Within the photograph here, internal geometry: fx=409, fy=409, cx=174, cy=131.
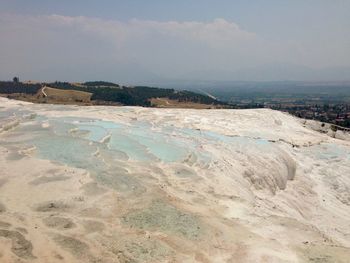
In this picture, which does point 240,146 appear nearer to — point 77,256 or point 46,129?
point 46,129

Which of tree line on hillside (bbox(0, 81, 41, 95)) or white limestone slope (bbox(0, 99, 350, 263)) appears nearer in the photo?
white limestone slope (bbox(0, 99, 350, 263))

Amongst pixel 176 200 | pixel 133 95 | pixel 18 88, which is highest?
pixel 18 88

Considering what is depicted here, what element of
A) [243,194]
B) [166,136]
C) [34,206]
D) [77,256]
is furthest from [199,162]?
[77,256]

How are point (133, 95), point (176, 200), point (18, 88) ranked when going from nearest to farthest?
1. point (176, 200)
2. point (18, 88)
3. point (133, 95)

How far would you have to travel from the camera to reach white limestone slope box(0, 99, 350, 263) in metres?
15.7

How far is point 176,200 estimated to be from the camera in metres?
20.4

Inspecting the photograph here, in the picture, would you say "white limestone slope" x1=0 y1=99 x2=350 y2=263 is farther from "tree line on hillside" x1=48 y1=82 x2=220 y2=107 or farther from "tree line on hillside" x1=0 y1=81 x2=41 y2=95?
"tree line on hillside" x1=0 y1=81 x2=41 y2=95

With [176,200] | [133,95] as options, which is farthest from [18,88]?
[176,200]

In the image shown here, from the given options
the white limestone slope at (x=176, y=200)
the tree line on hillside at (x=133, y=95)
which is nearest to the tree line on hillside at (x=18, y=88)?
the tree line on hillside at (x=133, y=95)

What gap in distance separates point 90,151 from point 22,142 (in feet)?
17.6

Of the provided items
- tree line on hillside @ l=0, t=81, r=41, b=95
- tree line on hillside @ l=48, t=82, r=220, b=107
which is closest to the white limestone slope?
tree line on hillside @ l=48, t=82, r=220, b=107

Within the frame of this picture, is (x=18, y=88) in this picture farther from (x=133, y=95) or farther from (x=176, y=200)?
(x=176, y=200)

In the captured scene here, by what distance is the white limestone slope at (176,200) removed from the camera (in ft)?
51.5

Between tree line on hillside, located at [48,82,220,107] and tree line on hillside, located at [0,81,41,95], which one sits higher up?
tree line on hillside, located at [0,81,41,95]
